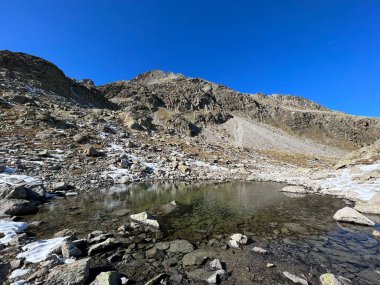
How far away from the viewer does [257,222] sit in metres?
14.3

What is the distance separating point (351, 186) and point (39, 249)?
29451 millimetres

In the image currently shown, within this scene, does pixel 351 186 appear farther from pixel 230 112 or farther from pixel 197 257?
pixel 230 112

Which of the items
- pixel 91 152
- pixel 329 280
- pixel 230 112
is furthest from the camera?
pixel 230 112

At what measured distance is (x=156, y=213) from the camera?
1605 centimetres

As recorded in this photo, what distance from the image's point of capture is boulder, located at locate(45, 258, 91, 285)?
22.3ft

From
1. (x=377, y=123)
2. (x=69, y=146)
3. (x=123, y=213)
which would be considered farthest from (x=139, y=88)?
(x=377, y=123)

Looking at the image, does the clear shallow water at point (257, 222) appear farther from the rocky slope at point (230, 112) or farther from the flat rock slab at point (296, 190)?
the rocky slope at point (230, 112)

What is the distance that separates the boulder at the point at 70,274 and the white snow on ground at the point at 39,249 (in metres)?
1.87

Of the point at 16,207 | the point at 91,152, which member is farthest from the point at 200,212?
the point at 91,152

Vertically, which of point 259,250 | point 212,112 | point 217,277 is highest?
point 212,112

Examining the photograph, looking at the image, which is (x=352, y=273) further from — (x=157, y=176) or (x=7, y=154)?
(x=7, y=154)

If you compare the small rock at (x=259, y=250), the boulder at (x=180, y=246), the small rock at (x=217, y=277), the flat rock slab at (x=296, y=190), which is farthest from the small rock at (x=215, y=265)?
the flat rock slab at (x=296, y=190)

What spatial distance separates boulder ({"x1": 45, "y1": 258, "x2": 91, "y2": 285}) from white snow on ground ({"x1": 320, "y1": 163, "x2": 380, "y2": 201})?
23.7m

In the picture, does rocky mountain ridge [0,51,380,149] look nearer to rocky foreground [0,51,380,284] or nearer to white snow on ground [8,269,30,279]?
rocky foreground [0,51,380,284]
